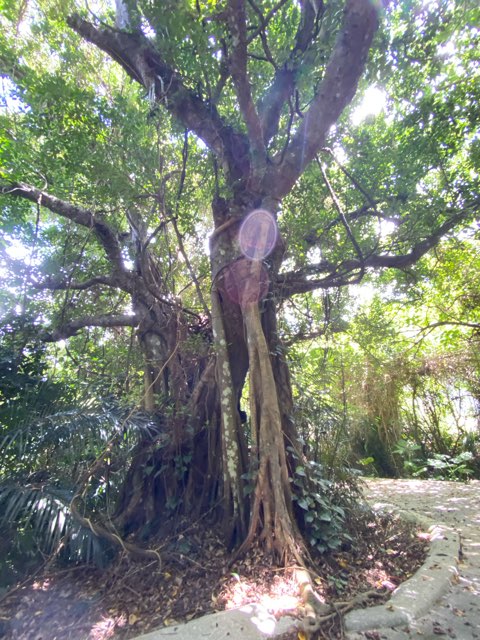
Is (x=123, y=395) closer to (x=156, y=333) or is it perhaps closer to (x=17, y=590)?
(x=156, y=333)

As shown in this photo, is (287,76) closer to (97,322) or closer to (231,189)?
(231,189)

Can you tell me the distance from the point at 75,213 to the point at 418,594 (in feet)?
15.0

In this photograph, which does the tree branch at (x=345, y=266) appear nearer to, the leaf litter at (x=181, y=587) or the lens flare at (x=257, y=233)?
the lens flare at (x=257, y=233)

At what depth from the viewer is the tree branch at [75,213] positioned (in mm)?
3854

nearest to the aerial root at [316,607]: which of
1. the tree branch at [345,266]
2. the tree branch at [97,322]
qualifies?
the tree branch at [345,266]

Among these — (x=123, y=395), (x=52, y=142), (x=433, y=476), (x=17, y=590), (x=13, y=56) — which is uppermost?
(x=13, y=56)

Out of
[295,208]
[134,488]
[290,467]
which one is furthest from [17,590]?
[295,208]

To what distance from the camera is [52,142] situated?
3.75 m

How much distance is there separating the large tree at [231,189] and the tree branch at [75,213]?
0.06 ft

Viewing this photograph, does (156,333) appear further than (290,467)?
Yes

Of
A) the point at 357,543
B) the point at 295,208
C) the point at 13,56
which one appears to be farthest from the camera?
the point at 295,208

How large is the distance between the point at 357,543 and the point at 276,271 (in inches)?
103

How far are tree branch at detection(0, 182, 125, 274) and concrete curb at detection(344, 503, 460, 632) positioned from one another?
13.1 feet

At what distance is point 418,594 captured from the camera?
228 centimetres
